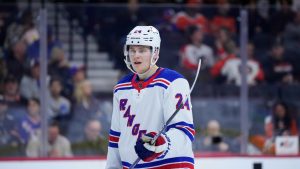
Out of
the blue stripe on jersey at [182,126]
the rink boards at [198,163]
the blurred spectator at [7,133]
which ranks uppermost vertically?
the blue stripe on jersey at [182,126]

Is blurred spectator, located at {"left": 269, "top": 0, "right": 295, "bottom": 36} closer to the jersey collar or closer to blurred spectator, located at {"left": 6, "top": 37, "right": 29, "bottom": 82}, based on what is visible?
blurred spectator, located at {"left": 6, "top": 37, "right": 29, "bottom": 82}

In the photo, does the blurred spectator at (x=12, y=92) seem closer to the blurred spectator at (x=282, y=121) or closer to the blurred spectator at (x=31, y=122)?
the blurred spectator at (x=31, y=122)

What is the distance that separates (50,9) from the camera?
695 cm

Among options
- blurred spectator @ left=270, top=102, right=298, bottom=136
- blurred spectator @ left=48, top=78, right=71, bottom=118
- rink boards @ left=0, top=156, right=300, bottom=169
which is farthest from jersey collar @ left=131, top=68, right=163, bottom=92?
blurred spectator @ left=270, top=102, right=298, bottom=136

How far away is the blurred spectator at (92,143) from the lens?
672cm

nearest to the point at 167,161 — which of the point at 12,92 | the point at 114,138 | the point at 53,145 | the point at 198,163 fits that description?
the point at 114,138

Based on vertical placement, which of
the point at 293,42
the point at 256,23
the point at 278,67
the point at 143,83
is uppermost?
the point at 256,23

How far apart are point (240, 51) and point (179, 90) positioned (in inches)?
147

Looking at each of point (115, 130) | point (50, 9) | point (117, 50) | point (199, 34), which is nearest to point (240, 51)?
point (199, 34)

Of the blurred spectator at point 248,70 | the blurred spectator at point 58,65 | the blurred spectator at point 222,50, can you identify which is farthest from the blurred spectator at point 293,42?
the blurred spectator at point 58,65

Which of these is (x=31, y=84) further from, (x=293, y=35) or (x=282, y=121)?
(x=293, y=35)

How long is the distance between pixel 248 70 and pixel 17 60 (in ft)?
6.70

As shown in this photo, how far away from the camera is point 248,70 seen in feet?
23.9

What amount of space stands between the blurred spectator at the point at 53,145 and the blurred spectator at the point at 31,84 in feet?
0.97
